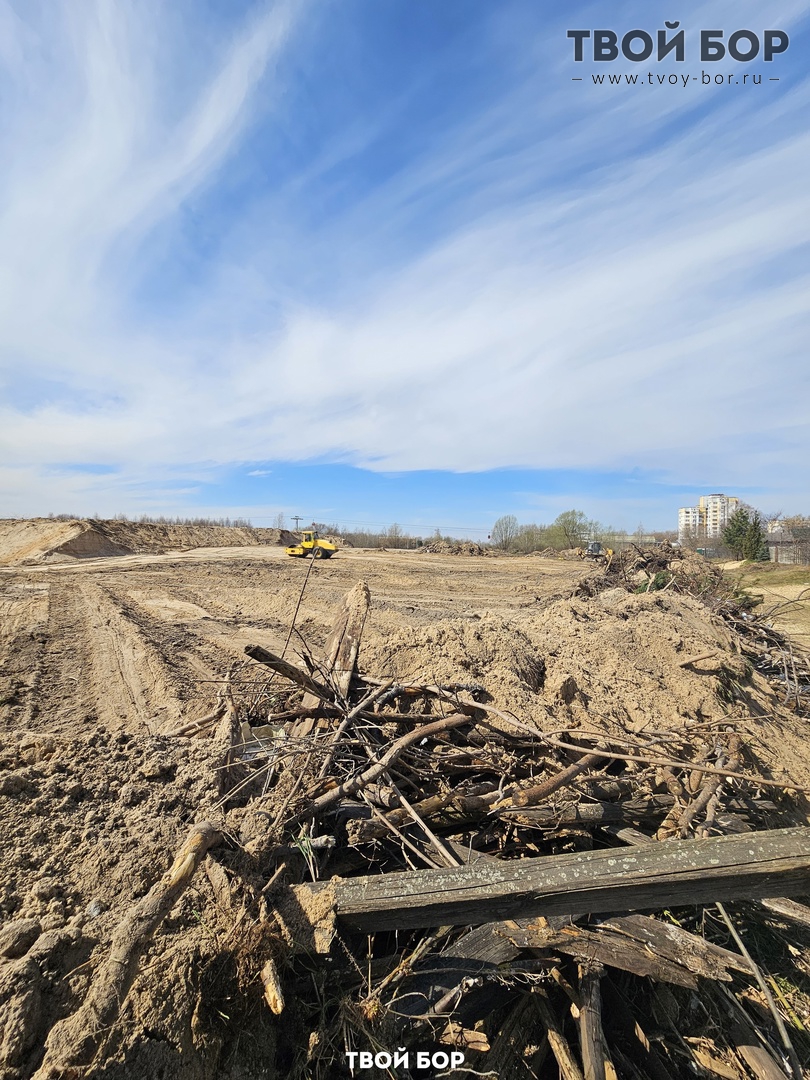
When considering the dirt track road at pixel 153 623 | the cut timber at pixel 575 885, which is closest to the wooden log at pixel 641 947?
the cut timber at pixel 575 885

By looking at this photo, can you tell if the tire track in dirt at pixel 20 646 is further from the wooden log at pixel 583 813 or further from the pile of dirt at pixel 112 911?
the wooden log at pixel 583 813

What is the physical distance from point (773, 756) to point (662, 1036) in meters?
2.88

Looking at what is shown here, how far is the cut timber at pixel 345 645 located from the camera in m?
3.51

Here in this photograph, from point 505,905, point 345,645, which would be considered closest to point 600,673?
point 345,645

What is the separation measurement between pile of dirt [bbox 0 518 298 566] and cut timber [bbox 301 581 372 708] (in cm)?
2237

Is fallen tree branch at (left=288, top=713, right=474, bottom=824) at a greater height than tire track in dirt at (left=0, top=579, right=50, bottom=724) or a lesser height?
greater

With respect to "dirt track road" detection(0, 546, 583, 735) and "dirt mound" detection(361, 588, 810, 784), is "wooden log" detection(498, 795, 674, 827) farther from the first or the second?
"dirt track road" detection(0, 546, 583, 735)

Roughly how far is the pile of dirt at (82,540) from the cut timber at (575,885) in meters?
24.3

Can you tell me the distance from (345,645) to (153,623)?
7.61m

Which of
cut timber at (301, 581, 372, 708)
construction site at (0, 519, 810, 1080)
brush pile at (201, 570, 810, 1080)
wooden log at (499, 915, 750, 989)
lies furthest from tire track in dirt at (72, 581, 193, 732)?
wooden log at (499, 915, 750, 989)

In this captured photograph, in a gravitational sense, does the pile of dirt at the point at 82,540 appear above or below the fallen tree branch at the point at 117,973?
above

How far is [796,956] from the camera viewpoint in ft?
9.37

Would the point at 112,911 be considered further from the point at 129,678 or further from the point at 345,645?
the point at 129,678

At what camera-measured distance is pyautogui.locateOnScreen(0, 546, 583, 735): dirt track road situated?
5859 mm
